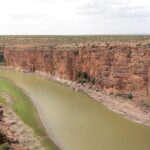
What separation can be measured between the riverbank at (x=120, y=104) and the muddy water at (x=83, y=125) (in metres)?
0.77

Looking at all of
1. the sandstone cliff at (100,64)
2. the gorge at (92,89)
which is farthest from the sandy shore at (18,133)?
the sandstone cliff at (100,64)

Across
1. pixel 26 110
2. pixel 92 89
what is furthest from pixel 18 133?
pixel 92 89

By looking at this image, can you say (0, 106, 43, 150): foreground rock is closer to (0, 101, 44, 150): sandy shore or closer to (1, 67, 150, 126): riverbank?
(0, 101, 44, 150): sandy shore

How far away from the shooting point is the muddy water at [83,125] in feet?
83.4

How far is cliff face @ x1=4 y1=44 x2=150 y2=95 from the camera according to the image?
3909 cm

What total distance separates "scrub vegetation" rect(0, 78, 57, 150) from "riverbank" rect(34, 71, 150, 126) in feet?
25.2

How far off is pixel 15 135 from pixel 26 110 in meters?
7.55

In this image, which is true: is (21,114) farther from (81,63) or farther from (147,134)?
(81,63)

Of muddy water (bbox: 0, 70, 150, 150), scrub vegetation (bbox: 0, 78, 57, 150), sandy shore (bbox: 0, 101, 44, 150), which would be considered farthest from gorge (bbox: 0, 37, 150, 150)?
sandy shore (bbox: 0, 101, 44, 150)

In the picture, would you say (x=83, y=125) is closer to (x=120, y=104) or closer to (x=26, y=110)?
(x=26, y=110)

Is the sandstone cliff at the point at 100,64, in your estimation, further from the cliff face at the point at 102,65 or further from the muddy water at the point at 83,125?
the muddy water at the point at 83,125

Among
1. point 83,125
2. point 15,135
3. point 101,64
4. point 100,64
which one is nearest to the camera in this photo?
point 15,135

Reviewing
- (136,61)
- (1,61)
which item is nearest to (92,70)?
(136,61)

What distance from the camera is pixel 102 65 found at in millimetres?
45312
